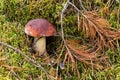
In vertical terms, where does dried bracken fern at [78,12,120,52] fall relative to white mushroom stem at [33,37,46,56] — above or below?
above

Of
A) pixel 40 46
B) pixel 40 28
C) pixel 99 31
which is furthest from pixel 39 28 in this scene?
pixel 99 31

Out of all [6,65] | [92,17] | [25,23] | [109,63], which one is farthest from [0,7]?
[109,63]

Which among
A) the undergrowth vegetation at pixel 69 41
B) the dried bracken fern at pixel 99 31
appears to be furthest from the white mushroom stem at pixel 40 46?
the dried bracken fern at pixel 99 31

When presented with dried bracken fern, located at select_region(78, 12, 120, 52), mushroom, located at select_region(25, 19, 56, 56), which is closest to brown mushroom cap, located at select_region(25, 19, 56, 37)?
mushroom, located at select_region(25, 19, 56, 56)

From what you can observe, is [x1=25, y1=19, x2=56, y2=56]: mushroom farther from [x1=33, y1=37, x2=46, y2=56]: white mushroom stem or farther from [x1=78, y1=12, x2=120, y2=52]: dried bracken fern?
[x1=78, y1=12, x2=120, y2=52]: dried bracken fern

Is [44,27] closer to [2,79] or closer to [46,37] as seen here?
[46,37]
